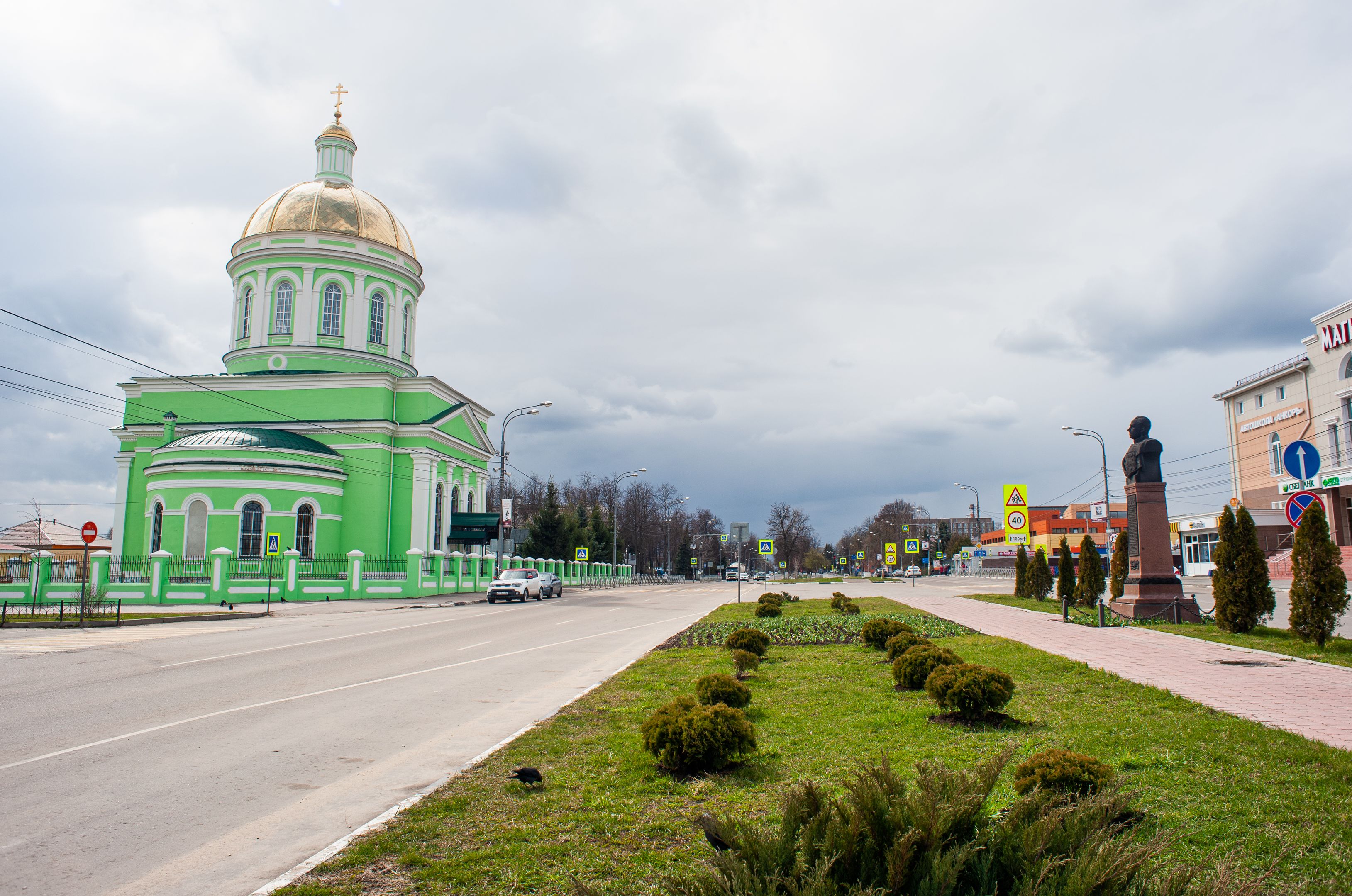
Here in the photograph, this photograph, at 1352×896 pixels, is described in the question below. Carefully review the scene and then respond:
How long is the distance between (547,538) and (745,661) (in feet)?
211

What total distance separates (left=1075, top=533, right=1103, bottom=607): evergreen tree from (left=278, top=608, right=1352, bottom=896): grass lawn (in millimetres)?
13980

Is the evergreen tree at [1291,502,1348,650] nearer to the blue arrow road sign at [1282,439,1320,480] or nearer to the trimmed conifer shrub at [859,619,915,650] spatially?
the blue arrow road sign at [1282,439,1320,480]

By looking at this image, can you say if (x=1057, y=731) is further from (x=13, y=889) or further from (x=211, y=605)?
(x=211, y=605)

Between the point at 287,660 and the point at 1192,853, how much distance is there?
1389 centimetres

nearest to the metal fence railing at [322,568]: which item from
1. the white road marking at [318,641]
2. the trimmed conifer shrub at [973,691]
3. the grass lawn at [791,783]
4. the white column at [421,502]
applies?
the white column at [421,502]

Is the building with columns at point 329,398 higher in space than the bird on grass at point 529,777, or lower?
higher

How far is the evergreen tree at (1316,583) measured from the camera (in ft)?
40.2

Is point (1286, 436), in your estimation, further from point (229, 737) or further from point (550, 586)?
point (229, 737)

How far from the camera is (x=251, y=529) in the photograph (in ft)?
124

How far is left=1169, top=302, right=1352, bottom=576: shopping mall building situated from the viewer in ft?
152

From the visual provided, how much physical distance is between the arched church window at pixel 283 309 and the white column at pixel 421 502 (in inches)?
463

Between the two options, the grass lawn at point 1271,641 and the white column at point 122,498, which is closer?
the grass lawn at point 1271,641

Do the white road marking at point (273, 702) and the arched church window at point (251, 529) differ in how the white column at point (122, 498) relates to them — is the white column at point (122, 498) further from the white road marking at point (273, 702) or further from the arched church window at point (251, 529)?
the white road marking at point (273, 702)

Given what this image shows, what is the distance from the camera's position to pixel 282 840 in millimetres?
4926
